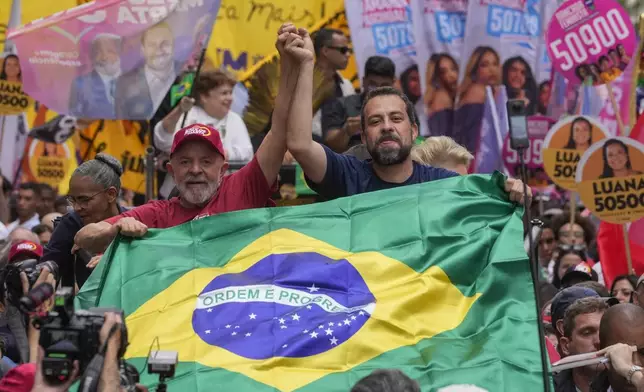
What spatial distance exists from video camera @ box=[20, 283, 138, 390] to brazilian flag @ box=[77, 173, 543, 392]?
3.09 feet

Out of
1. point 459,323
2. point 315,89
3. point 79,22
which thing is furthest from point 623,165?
point 459,323

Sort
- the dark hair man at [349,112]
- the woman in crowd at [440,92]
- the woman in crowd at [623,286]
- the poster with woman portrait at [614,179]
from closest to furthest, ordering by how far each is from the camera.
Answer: the woman in crowd at [623,286], the dark hair man at [349,112], the poster with woman portrait at [614,179], the woman in crowd at [440,92]

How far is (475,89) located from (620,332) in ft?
24.8

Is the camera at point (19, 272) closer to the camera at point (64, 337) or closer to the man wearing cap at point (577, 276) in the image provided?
the camera at point (64, 337)

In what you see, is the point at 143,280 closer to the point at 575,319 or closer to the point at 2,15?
the point at 575,319

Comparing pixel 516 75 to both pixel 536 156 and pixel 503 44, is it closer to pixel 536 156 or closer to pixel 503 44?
pixel 503 44

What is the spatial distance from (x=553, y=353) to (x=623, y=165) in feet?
11.4

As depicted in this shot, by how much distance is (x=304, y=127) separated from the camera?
6844 millimetres

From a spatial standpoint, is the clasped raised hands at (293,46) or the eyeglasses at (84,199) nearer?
the clasped raised hands at (293,46)

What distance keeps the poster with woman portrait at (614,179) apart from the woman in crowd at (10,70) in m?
4.88

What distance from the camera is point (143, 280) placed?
254 inches

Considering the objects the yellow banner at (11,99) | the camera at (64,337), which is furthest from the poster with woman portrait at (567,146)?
the camera at (64,337)

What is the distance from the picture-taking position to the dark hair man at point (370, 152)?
6.87 metres

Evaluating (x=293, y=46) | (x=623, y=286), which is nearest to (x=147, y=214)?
(x=293, y=46)
